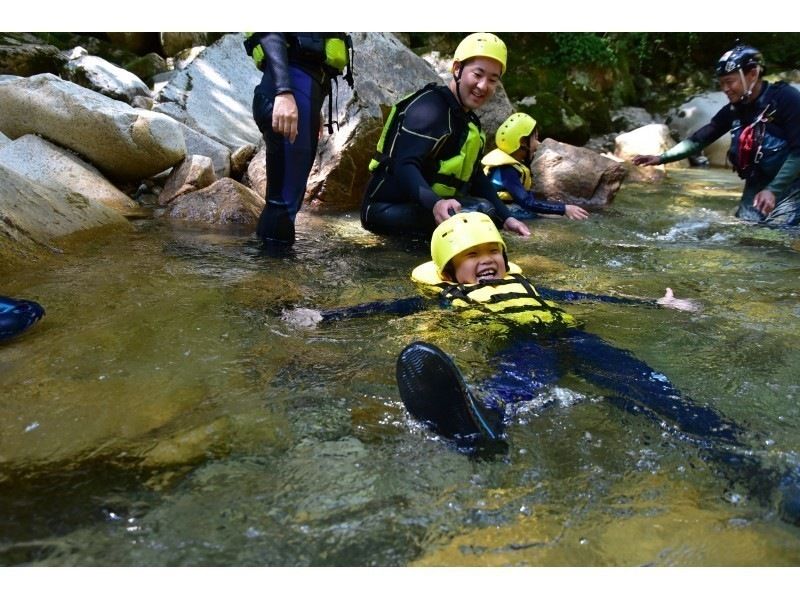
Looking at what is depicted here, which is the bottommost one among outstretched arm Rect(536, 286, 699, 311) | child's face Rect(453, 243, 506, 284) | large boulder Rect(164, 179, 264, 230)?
large boulder Rect(164, 179, 264, 230)

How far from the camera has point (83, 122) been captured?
655 cm

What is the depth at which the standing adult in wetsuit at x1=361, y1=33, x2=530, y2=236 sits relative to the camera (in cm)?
488

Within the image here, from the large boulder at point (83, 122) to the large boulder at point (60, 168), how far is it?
0.59 ft

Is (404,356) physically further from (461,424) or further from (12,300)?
(12,300)

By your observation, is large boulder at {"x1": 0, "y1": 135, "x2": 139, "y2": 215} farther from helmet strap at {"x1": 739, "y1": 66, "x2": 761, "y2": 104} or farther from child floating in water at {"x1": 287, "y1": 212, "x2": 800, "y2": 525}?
helmet strap at {"x1": 739, "y1": 66, "x2": 761, "y2": 104}

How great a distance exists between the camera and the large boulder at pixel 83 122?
656cm

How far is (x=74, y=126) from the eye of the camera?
21.6 ft

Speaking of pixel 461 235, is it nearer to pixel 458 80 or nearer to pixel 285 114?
pixel 285 114

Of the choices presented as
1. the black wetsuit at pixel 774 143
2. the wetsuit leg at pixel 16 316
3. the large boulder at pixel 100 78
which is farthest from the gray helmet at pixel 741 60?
the large boulder at pixel 100 78

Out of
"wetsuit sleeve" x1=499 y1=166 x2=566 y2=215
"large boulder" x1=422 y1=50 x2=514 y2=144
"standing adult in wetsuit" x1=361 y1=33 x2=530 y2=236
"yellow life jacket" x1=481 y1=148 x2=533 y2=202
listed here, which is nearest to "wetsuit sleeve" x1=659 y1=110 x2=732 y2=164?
"wetsuit sleeve" x1=499 y1=166 x2=566 y2=215

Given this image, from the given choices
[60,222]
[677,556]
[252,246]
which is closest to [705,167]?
[252,246]

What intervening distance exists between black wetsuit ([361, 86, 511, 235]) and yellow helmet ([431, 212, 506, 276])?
74 centimetres

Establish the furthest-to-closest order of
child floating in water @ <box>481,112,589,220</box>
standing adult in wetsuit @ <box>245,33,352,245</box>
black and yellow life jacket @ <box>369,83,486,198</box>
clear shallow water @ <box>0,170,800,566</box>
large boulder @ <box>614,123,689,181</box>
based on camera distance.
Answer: large boulder @ <box>614,123,689,181</box>
child floating in water @ <box>481,112,589,220</box>
black and yellow life jacket @ <box>369,83,486,198</box>
standing adult in wetsuit @ <box>245,33,352,245</box>
clear shallow water @ <box>0,170,800,566</box>

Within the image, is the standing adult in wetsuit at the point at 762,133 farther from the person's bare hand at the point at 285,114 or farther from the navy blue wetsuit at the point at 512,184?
the person's bare hand at the point at 285,114
